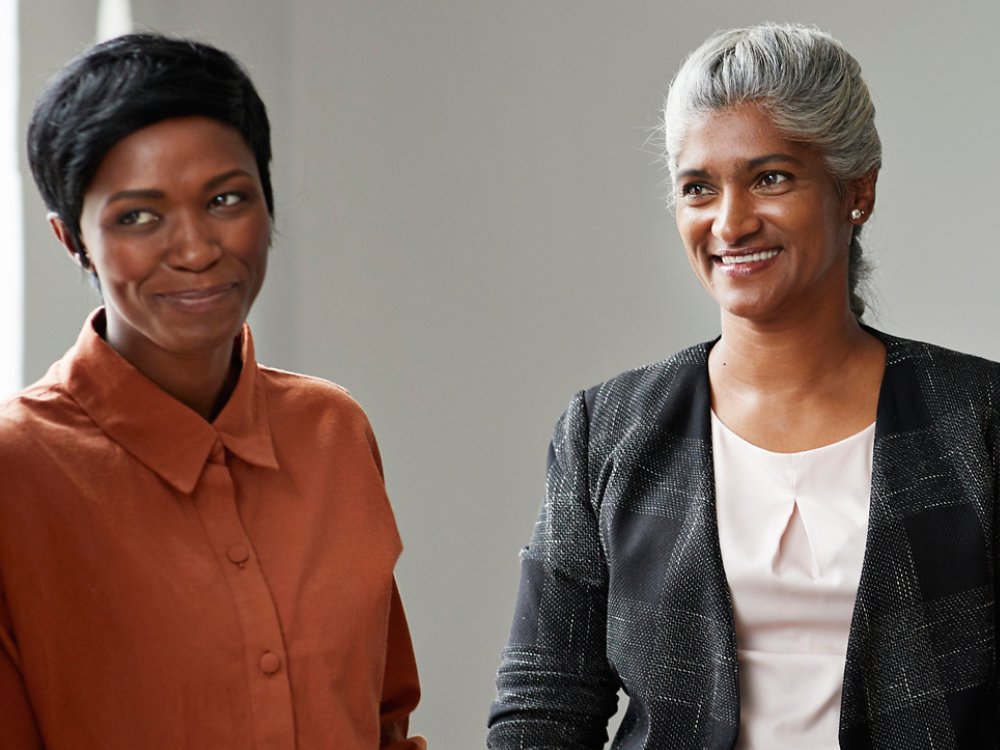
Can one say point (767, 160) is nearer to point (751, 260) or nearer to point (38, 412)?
point (751, 260)

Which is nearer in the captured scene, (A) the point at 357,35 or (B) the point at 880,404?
(B) the point at 880,404

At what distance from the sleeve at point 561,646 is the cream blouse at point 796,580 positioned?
0.21 m

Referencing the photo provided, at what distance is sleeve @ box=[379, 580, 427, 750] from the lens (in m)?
1.77

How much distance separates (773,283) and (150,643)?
97 cm

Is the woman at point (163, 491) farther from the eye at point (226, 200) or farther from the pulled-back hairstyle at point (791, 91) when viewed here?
the pulled-back hairstyle at point (791, 91)

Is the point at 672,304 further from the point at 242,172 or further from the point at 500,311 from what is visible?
the point at 242,172

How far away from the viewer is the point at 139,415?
1517 mm

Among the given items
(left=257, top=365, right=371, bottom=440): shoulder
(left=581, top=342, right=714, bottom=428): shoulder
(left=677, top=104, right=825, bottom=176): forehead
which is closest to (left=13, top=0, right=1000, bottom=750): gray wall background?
(left=581, top=342, right=714, bottom=428): shoulder

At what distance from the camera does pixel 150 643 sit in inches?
56.3

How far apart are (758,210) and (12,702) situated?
114cm

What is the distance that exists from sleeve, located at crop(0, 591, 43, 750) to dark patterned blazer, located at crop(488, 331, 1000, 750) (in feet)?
2.63

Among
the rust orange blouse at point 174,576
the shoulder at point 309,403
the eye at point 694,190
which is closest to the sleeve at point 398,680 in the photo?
the rust orange blouse at point 174,576

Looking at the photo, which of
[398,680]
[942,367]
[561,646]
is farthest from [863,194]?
[398,680]

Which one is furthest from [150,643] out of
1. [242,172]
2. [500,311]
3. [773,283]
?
[500,311]
